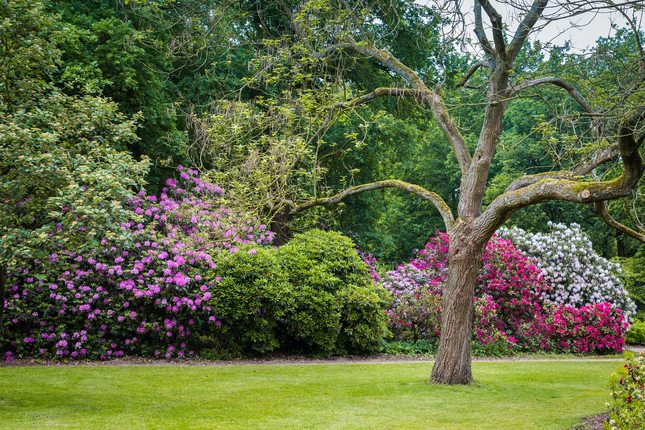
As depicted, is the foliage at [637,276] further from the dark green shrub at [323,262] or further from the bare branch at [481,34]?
the bare branch at [481,34]

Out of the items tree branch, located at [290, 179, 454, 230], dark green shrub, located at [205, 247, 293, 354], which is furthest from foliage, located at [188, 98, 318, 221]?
dark green shrub, located at [205, 247, 293, 354]

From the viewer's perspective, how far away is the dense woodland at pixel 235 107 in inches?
295

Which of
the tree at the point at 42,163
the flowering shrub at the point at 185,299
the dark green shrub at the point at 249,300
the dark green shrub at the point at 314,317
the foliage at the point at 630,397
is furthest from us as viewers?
the dark green shrub at the point at 314,317

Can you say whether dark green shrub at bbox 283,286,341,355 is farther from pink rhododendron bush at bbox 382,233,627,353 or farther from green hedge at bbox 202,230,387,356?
pink rhododendron bush at bbox 382,233,627,353

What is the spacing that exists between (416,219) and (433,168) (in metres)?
2.57

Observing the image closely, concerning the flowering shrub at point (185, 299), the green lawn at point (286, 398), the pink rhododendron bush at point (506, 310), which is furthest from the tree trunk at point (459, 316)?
the pink rhododendron bush at point (506, 310)

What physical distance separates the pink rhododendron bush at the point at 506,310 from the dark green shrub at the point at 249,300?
363 cm

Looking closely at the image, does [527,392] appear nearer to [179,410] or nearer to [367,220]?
[179,410]

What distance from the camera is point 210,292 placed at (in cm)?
1345

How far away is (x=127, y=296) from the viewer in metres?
13.5

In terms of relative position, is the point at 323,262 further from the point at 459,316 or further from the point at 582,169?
the point at 582,169

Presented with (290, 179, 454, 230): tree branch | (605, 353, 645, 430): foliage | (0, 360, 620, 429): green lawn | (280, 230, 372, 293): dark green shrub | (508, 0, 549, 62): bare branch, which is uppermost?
(508, 0, 549, 62): bare branch

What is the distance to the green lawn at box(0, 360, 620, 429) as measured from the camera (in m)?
7.59

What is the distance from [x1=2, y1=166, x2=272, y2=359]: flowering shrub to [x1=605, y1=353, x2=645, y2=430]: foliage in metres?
7.49
